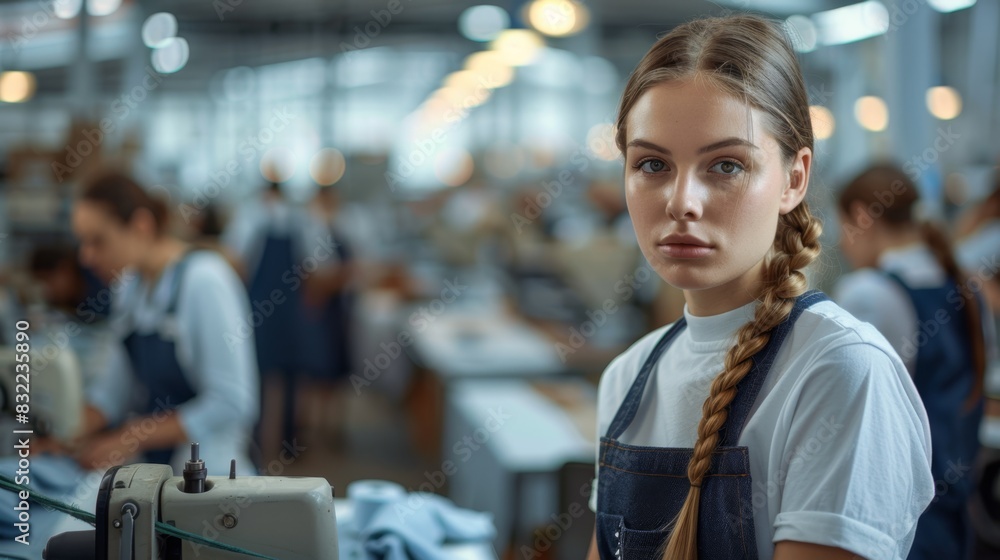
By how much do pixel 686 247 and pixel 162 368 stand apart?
1.99 metres

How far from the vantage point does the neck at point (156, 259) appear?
273 centimetres

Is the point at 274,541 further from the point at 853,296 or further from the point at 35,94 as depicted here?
the point at 35,94

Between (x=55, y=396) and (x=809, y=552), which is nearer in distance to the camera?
(x=809, y=552)

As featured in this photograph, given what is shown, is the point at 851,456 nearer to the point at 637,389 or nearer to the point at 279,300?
the point at 637,389

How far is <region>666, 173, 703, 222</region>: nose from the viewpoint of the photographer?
108 cm

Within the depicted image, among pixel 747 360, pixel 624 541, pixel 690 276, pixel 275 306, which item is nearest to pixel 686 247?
pixel 690 276

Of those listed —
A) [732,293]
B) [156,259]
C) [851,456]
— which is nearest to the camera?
[851,456]

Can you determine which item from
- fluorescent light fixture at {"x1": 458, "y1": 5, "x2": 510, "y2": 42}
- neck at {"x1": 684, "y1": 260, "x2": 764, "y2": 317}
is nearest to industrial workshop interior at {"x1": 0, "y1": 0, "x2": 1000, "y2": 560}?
neck at {"x1": 684, "y1": 260, "x2": 764, "y2": 317}

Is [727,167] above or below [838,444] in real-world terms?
above

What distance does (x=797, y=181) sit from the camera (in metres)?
1.18

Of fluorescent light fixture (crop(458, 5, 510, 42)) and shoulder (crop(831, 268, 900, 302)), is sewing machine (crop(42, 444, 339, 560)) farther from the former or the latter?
fluorescent light fixture (crop(458, 5, 510, 42))

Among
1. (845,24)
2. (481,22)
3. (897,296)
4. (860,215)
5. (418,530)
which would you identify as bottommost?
(418,530)

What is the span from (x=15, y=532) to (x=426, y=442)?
4.57 m

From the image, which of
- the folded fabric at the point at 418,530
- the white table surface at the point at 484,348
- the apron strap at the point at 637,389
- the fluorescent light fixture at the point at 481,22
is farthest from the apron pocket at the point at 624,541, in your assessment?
the fluorescent light fixture at the point at 481,22
